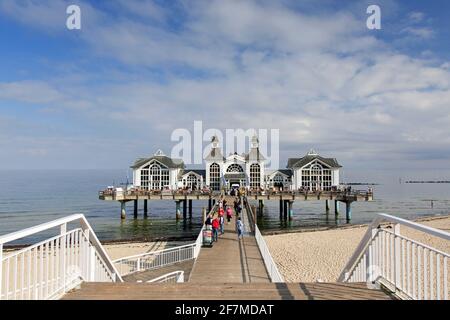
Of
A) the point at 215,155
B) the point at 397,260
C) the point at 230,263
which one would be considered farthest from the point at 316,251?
the point at 215,155

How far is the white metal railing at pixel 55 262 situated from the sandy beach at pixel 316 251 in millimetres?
12248

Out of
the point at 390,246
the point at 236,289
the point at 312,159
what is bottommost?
the point at 236,289

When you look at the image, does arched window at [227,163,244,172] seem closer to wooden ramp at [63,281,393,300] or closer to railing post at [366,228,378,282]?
railing post at [366,228,378,282]

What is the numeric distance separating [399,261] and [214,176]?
4448cm

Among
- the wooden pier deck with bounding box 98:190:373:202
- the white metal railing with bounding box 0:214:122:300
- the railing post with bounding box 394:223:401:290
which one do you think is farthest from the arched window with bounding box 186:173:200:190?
the railing post with bounding box 394:223:401:290

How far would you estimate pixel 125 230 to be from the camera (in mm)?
32812

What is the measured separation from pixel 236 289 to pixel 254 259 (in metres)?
8.07

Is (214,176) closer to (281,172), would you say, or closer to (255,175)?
(255,175)

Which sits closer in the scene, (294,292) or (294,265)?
(294,292)

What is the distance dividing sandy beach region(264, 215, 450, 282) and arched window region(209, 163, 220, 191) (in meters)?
20.4

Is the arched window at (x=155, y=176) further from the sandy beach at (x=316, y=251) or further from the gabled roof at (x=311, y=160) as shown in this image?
the sandy beach at (x=316, y=251)

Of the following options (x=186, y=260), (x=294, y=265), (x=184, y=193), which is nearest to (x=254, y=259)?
(x=186, y=260)
